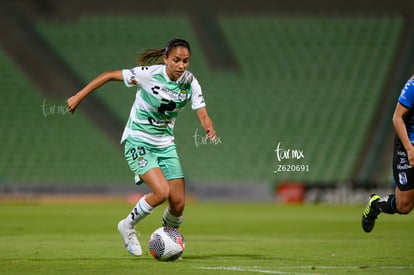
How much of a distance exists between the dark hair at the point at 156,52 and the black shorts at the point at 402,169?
2577 millimetres

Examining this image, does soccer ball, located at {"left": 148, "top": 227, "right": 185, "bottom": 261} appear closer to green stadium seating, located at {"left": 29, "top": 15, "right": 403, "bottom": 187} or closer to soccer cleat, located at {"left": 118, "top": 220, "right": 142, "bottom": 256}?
soccer cleat, located at {"left": 118, "top": 220, "right": 142, "bottom": 256}

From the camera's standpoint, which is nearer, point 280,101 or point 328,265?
point 328,265

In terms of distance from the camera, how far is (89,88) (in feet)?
29.8

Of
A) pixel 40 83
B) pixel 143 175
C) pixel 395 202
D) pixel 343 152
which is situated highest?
pixel 143 175

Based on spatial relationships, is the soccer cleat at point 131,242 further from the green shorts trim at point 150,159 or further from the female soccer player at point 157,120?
the green shorts trim at point 150,159

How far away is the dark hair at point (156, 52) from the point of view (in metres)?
9.32

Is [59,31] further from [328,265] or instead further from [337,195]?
[328,265]

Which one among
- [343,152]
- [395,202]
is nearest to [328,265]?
[395,202]

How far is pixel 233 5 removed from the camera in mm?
35844

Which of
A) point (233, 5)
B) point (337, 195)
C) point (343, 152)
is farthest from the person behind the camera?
point (233, 5)

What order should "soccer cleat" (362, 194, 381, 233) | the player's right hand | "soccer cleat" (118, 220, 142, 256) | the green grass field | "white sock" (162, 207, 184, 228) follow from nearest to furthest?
the green grass field < the player's right hand < "soccer cleat" (118, 220, 142, 256) < "white sock" (162, 207, 184, 228) < "soccer cleat" (362, 194, 381, 233)

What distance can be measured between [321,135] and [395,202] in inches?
807

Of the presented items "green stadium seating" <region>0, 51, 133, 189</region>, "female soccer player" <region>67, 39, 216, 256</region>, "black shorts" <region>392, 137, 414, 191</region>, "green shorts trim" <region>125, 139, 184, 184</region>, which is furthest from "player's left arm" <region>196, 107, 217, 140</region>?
"green stadium seating" <region>0, 51, 133, 189</region>

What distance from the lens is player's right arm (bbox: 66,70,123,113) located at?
29.2 ft
